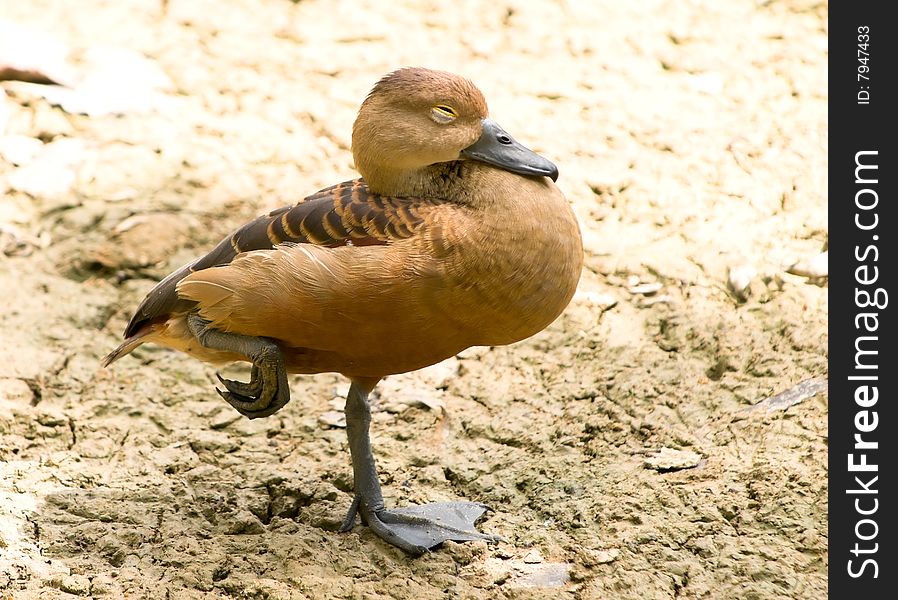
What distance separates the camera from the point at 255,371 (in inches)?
143

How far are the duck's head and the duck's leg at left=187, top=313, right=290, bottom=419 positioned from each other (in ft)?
2.20

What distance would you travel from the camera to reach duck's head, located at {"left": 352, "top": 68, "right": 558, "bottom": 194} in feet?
11.6

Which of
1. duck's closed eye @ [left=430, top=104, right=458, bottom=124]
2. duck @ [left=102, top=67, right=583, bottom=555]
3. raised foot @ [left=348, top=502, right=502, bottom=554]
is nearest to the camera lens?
duck @ [left=102, top=67, right=583, bottom=555]

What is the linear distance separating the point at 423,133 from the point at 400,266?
499mm

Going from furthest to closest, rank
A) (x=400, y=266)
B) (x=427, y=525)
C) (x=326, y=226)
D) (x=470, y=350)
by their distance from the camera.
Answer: (x=470, y=350)
(x=427, y=525)
(x=326, y=226)
(x=400, y=266)

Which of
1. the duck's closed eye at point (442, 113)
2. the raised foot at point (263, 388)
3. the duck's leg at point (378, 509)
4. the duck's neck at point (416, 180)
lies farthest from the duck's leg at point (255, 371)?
the duck's closed eye at point (442, 113)

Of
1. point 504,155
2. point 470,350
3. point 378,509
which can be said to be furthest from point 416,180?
point 470,350

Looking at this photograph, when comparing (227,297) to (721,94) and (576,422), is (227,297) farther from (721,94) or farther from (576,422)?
(721,94)

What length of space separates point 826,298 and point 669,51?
250 centimetres

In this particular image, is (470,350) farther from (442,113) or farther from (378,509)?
(442,113)

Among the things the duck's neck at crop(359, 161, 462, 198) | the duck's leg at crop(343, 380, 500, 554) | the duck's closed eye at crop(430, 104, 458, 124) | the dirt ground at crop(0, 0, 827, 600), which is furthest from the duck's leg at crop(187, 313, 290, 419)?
the duck's closed eye at crop(430, 104, 458, 124)

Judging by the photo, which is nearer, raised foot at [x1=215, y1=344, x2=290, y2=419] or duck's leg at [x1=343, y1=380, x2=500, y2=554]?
raised foot at [x1=215, y1=344, x2=290, y2=419]

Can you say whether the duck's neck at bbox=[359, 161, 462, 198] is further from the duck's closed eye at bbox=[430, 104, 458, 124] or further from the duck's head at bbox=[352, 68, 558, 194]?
the duck's closed eye at bbox=[430, 104, 458, 124]

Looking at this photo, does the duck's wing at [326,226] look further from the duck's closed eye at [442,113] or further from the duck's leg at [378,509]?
the duck's leg at [378,509]
